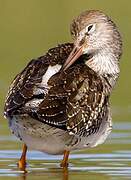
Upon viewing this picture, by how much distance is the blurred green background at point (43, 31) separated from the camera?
61.2 feet

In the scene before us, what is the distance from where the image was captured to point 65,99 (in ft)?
41.5

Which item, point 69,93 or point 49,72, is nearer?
point 69,93

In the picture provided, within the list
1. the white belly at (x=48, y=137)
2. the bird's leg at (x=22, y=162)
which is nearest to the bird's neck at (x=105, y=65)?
the white belly at (x=48, y=137)

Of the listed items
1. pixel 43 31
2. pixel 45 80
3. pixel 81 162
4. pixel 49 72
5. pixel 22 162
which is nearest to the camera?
pixel 45 80

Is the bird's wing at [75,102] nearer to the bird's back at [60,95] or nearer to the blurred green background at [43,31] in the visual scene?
the bird's back at [60,95]

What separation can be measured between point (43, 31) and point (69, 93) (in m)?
13.0

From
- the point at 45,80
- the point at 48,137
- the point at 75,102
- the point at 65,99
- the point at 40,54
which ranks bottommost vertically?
the point at 40,54

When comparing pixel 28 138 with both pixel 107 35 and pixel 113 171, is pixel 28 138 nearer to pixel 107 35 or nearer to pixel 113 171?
pixel 113 171

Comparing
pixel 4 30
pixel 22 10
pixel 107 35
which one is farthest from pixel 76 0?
pixel 107 35

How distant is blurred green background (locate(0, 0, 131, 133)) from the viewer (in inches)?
734

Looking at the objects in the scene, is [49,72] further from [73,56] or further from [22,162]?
[22,162]

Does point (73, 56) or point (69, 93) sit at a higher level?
point (73, 56)

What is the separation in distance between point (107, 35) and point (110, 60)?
319 millimetres

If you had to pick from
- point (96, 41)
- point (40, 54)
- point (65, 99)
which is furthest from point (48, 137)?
point (40, 54)
